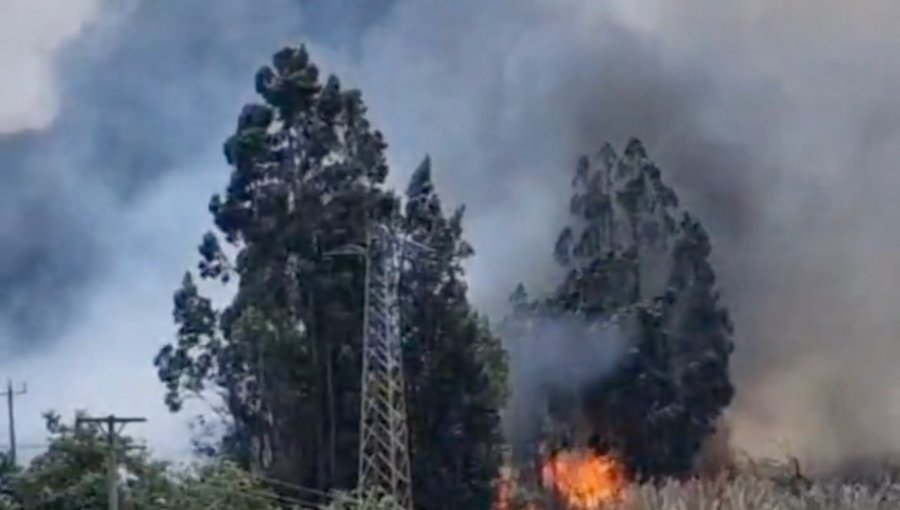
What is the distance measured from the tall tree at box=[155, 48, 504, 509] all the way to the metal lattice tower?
1055 millimetres

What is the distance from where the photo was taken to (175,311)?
26.5 m

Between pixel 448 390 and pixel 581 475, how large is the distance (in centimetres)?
573

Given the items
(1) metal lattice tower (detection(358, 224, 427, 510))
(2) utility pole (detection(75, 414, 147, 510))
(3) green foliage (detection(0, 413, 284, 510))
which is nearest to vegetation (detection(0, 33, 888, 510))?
(1) metal lattice tower (detection(358, 224, 427, 510))

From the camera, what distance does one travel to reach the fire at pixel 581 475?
29.9 m

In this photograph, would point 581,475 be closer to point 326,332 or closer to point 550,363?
point 550,363

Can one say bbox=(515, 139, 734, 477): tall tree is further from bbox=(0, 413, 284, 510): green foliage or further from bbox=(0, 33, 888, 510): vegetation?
bbox=(0, 413, 284, 510): green foliage

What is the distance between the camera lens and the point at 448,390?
25953 millimetres

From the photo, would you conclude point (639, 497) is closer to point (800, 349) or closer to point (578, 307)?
point (578, 307)

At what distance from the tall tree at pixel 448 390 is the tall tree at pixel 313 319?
0.02m

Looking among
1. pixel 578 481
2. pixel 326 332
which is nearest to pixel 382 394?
pixel 326 332

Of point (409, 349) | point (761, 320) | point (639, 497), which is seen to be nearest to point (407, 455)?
point (409, 349)

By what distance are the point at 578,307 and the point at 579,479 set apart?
3256 millimetres

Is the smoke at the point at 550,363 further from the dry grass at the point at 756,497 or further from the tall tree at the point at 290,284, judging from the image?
the tall tree at the point at 290,284

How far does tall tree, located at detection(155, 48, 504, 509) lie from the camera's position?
82.3 ft
